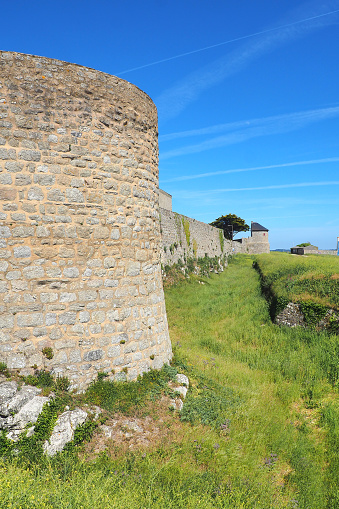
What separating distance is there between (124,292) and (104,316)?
0.61 meters

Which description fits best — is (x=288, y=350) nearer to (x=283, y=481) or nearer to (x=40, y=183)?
(x=283, y=481)

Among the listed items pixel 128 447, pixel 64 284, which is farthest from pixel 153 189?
pixel 128 447

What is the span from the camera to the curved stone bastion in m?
5.08

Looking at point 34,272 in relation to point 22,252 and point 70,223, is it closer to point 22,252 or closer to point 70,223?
point 22,252

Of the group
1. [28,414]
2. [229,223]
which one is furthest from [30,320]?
[229,223]

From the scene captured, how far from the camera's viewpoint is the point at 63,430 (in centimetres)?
459

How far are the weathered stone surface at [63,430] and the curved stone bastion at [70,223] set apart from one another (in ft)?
2.07

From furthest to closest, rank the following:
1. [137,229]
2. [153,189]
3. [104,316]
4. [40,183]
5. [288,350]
Answer: [288,350] < [153,189] < [137,229] < [104,316] < [40,183]

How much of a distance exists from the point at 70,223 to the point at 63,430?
3.29m

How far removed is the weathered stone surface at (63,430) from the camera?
4449 mm

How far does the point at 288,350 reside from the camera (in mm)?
10195

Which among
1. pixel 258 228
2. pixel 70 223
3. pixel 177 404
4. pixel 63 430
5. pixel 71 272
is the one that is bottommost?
pixel 177 404

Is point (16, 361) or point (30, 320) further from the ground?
point (30, 320)

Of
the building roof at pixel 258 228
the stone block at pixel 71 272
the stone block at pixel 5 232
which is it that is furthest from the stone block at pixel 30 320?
the building roof at pixel 258 228
